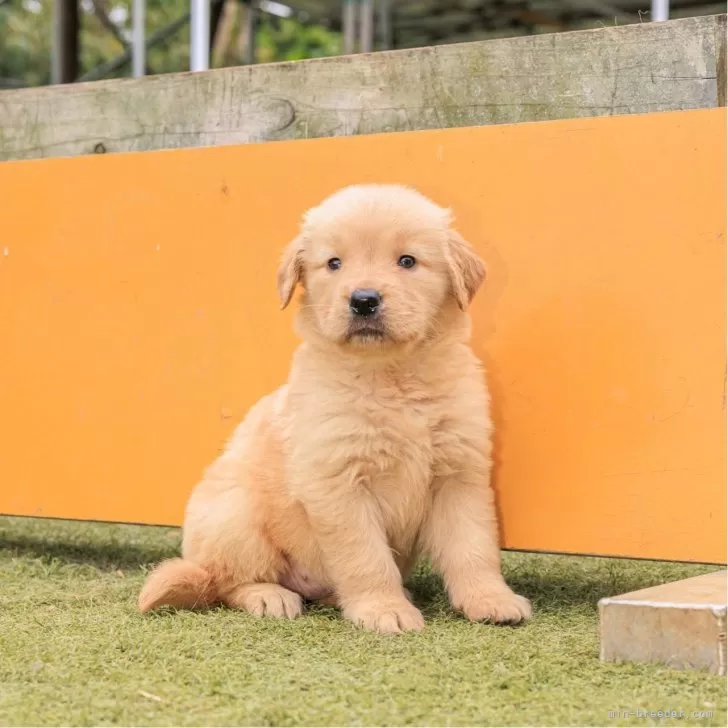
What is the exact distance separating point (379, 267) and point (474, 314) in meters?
0.51

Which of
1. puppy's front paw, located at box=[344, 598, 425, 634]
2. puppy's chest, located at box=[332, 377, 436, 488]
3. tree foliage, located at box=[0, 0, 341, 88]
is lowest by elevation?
puppy's front paw, located at box=[344, 598, 425, 634]

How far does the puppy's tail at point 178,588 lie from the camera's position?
296 cm

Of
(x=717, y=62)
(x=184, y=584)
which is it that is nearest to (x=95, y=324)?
(x=184, y=584)

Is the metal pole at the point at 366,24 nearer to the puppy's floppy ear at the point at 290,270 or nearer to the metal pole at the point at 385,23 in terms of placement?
the metal pole at the point at 385,23

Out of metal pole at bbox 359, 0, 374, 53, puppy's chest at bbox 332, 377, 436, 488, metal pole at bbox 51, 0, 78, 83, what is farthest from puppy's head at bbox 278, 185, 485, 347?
metal pole at bbox 359, 0, 374, 53

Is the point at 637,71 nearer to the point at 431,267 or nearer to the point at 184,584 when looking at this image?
the point at 431,267

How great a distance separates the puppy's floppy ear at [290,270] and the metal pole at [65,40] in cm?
636

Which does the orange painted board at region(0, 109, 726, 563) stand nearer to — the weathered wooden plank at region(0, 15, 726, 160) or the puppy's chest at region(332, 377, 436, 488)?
the weathered wooden plank at region(0, 15, 726, 160)

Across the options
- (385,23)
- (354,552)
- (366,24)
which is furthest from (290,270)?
(385,23)

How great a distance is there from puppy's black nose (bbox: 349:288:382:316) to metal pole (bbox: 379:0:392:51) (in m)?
8.32

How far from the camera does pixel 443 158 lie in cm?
330

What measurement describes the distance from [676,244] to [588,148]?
1.29 feet

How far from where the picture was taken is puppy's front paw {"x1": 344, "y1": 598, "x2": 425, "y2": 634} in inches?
109

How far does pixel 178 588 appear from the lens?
2.98m
